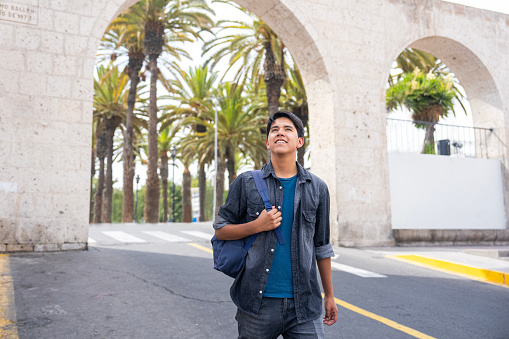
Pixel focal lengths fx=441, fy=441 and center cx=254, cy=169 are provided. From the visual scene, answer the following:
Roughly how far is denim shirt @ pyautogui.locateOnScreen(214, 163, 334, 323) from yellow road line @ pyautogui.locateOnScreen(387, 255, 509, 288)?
6.12m

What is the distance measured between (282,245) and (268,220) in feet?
0.55

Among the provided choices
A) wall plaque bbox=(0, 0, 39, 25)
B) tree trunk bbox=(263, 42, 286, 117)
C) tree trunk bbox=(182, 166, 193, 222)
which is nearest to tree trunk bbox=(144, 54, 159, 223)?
tree trunk bbox=(263, 42, 286, 117)

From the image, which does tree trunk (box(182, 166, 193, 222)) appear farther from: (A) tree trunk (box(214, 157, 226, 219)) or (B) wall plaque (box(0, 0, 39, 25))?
(B) wall plaque (box(0, 0, 39, 25))

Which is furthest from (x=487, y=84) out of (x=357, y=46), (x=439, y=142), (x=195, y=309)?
(x=195, y=309)

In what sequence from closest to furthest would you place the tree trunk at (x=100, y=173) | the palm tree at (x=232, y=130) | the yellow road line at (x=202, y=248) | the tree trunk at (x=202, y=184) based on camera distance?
the yellow road line at (x=202, y=248)
the palm tree at (x=232, y=130)
the tree trunk at (x=100, y=173)
the tree trunk at (x=202, y=184)

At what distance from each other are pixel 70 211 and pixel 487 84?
13.9m

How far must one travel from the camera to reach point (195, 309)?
4.78 meters

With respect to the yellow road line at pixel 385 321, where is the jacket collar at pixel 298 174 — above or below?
above

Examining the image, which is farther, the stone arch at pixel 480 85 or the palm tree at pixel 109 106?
the palm tree at pixel 109 106

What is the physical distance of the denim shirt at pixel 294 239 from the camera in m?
2.13

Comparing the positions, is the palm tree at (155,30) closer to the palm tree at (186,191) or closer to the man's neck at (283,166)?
the palm tree at (186,191)

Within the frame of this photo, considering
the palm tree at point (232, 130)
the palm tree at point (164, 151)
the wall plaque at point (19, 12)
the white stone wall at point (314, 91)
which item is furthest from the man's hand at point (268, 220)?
the palm tree at point (164, 151)

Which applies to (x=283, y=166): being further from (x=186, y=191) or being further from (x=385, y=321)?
(x=186, y=191)

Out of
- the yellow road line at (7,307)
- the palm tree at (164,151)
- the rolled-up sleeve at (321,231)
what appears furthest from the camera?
the palm tree at (164,151)
